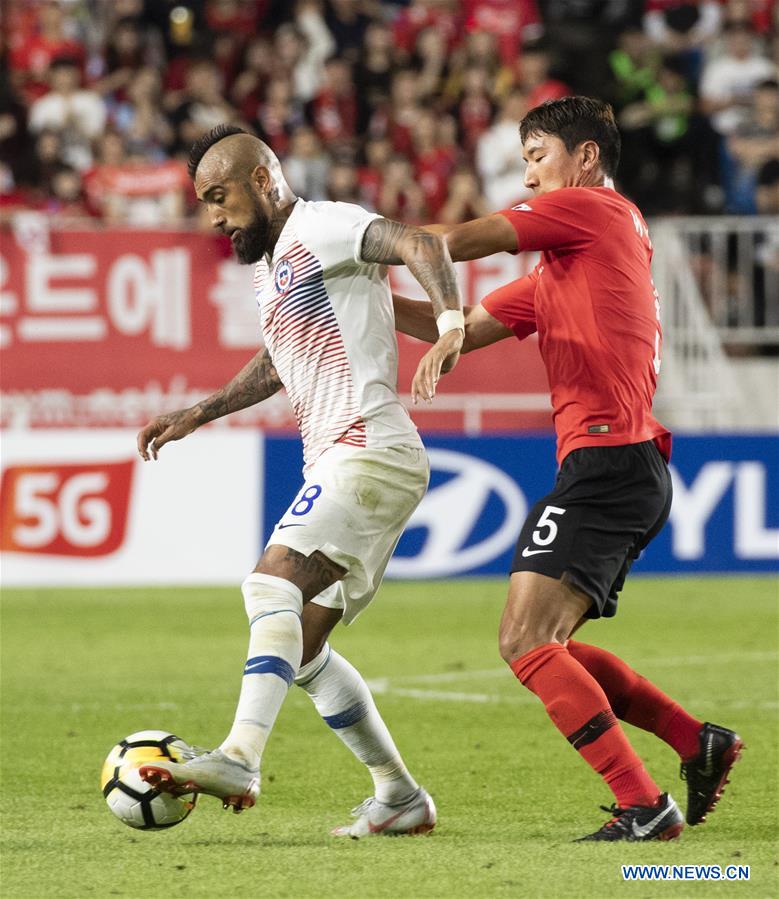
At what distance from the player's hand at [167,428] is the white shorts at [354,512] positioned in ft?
2.27

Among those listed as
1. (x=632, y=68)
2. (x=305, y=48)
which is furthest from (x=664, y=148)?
(x=305, y=48)

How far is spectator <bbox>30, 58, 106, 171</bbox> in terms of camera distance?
17094mm

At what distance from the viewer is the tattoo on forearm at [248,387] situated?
6.25m

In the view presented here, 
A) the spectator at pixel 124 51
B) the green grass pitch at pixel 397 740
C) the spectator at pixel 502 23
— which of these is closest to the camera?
the green grass pitch at pixel 397 740

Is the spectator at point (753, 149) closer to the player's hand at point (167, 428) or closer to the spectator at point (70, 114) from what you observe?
the spectator at point (70, 114)

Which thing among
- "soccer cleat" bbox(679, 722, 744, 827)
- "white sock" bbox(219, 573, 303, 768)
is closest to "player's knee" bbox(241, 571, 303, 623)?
"white sock" bbox(219, 573, 303, 768)

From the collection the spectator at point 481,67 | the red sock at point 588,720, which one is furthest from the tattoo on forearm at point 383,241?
the spectator at point 481,67

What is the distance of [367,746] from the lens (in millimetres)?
5906

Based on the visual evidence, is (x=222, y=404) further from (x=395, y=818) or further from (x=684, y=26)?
(x=684, y=26)

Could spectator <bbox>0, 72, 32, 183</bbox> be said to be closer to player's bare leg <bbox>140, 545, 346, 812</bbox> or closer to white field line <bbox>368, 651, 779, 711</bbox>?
white field line <bbox>368, 651, 779, 711</bbox>

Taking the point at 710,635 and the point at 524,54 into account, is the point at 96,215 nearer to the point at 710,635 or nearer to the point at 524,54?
the point at 524,54

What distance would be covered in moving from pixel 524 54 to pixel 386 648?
8795 mm

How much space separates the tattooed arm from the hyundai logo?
8960mm

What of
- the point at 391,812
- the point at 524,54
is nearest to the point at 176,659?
the point at 391,812
